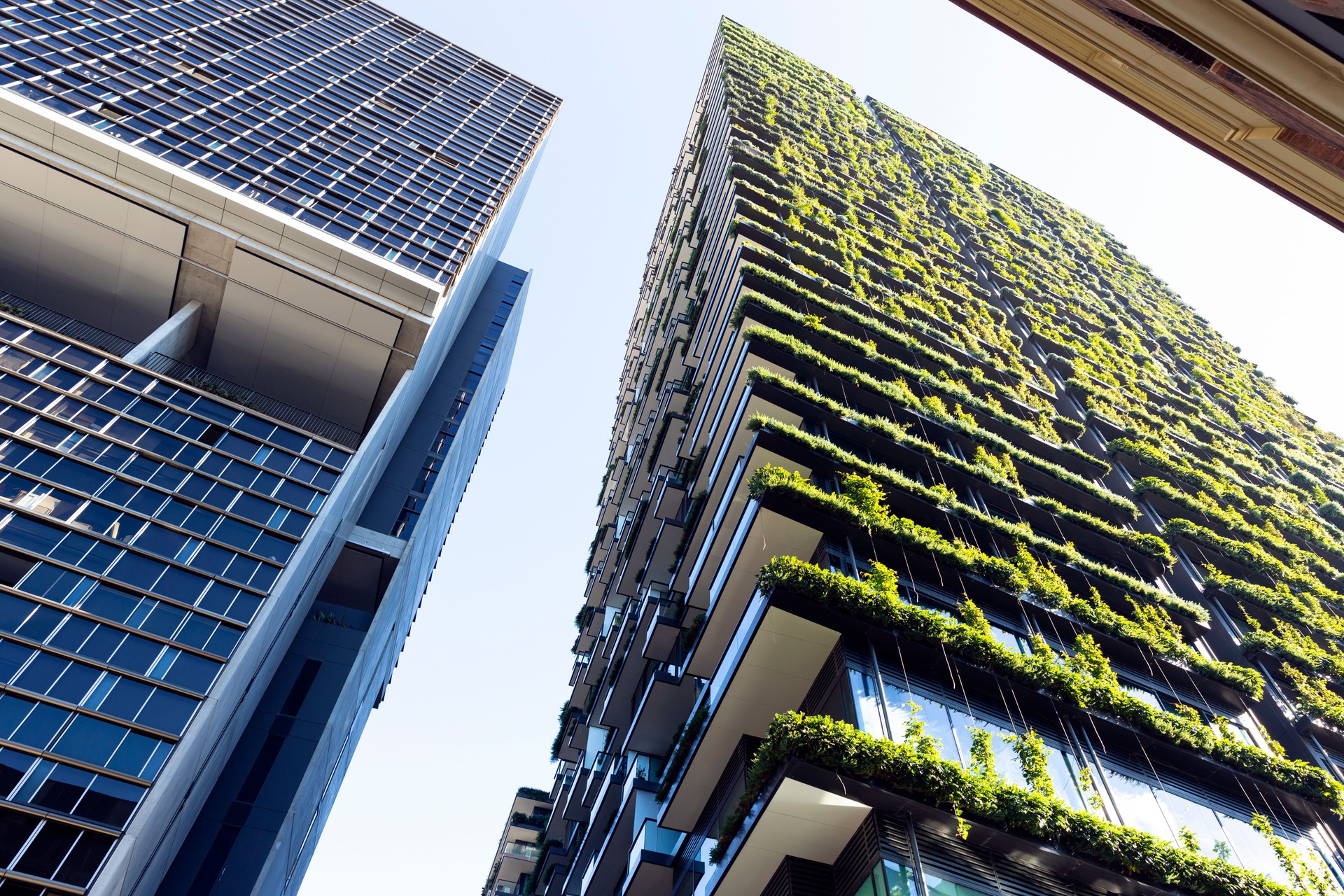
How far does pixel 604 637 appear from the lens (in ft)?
121

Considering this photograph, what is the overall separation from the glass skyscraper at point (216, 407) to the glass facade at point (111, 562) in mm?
106

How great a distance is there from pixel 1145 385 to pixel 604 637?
31.5 metres

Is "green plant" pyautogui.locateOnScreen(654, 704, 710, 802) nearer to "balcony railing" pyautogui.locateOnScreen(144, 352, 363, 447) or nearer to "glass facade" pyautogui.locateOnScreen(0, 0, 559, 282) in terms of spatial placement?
"balcony railing" pyautogui.locateOnScreen(144, 352, 363, 447)

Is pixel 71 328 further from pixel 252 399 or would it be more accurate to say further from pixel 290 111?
pixel 290 111

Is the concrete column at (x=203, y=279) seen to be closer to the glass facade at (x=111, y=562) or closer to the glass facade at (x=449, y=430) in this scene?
the glass facade at (x=111, y=562)

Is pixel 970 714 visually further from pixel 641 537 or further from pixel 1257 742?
pixel 641 537

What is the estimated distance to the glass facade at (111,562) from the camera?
984 inches

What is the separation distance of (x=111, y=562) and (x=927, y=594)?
3058 centimetres

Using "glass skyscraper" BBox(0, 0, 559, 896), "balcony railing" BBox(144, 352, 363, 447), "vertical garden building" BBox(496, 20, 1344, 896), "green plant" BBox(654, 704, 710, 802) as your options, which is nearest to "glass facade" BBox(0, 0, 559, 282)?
"glass skyscraper" BBox(0, 0, 559, 896)

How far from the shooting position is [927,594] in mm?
19891

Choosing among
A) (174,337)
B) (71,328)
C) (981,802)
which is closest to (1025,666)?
(981,802)

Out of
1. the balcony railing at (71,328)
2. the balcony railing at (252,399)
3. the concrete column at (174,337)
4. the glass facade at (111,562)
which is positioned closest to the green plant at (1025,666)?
the glass facade at (111,562)

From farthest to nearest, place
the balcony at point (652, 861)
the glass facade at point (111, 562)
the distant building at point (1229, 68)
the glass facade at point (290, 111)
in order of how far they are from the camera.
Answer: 1. the glass facade at point (290, 111)
2. the glass facade at point (111, 562)
3. the balcony at point (652, 861)
4. the distant building at point (1229, 68)

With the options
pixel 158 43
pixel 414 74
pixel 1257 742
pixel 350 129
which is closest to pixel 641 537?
pixel 1257 742
